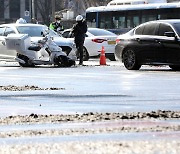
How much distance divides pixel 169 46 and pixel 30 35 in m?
6.74

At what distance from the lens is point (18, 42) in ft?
77.9

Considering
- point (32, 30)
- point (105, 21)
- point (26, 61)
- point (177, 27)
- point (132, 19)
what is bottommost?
point (26, 61)

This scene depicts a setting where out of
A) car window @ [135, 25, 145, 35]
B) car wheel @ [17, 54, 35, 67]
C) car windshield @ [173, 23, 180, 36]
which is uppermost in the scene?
car windshield @ [173, 23, 180, 36]

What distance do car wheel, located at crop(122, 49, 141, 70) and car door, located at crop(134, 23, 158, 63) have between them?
26 centimetres

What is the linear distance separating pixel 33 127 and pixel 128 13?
1173 inches

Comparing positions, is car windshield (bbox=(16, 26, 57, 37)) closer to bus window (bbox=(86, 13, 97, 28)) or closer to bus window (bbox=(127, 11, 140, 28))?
bus window (bbox=(127, 11, 140, 28))

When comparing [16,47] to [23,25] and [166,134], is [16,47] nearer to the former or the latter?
[23,25]

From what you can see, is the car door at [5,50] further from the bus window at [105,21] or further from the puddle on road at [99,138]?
the puddle on road at [99,138]

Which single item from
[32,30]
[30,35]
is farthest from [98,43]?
[30,35]

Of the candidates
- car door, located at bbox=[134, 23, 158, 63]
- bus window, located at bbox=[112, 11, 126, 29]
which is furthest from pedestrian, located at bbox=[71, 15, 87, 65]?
bus window, located at bbox=[112, 11, 126, 29]

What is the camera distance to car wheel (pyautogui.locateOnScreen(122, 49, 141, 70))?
21.8 m

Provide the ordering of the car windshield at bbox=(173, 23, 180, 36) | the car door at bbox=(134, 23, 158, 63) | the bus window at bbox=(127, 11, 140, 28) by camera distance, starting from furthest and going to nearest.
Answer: the bus window at bbox=(127, 11, 140, 28)
the car door at bbox=(134, 23, 158, 63)
the car windshield at bbox=(173, 23, 180, 36)

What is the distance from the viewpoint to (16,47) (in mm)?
23875

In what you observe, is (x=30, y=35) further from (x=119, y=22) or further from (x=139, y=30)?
(x=119, y=22)
